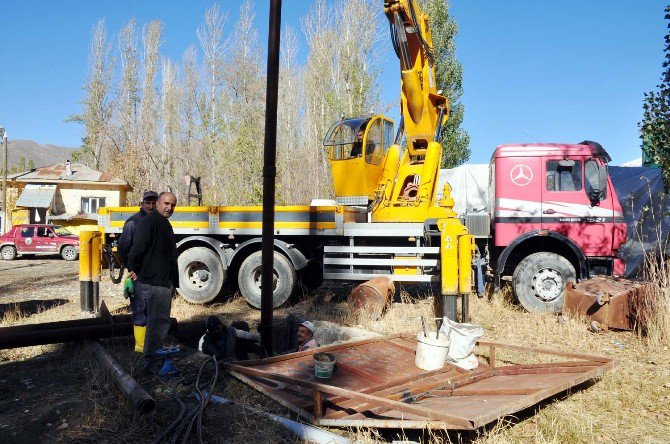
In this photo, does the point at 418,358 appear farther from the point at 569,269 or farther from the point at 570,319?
the point at 569,269

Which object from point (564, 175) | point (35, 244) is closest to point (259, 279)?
point (564, 175)

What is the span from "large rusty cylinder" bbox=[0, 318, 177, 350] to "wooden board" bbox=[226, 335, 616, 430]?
218cm

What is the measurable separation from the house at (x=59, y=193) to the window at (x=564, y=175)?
25270 mm

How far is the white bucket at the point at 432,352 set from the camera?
5.22 m

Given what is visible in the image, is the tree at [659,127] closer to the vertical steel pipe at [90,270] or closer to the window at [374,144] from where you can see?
the window at [374,144]

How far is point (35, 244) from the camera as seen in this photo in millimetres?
19984

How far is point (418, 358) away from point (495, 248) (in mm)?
4181

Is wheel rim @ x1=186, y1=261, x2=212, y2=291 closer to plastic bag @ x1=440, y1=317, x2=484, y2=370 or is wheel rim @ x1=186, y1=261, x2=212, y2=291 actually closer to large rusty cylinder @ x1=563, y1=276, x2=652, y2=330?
plastic bag @ x1=440, y1=317, x2=484, y2=370

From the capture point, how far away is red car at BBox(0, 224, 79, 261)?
781 inches

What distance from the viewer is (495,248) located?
8938 millimetres

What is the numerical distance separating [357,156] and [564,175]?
3.52 metres

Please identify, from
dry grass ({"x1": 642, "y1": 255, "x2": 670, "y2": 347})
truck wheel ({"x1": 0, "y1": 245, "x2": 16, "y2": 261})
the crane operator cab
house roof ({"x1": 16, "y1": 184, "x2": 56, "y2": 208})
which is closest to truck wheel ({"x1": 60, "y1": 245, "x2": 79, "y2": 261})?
truck wheel ({"x1": 0, "y1": 245, "x2": 16, "y2": 261})

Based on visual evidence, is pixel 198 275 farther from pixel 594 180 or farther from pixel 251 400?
pixel 594 180

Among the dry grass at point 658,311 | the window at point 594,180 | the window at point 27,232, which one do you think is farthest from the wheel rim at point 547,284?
the window at point 27,232
